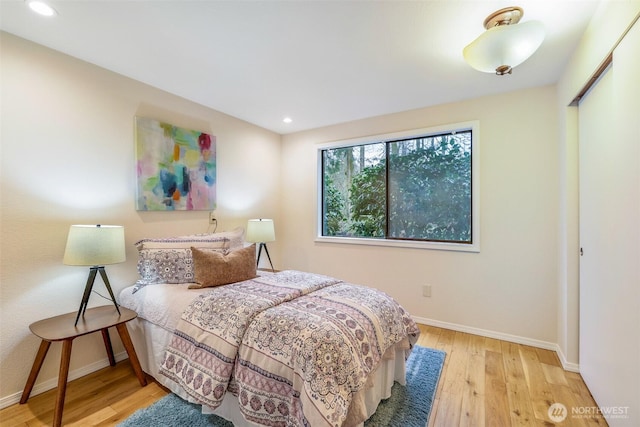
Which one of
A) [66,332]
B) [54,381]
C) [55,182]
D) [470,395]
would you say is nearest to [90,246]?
[66,332]

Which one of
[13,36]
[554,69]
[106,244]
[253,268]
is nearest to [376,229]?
[253,268]

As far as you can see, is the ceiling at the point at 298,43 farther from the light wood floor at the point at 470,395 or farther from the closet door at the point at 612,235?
the light wood floor at the point at 470,395

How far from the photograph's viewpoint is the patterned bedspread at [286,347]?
1.33m

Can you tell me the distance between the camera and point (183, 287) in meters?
2.24

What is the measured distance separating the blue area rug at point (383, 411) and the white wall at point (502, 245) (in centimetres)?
115

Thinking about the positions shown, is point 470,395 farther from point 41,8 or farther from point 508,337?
point 41,8

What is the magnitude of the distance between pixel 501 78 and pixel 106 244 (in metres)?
3.44

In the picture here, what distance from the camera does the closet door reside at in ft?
4.38

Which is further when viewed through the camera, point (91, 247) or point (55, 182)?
point (55, 182)

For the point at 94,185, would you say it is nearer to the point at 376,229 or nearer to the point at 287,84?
the point at 287,84

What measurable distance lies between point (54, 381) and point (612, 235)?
3.84 metres

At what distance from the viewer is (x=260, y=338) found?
1552mm

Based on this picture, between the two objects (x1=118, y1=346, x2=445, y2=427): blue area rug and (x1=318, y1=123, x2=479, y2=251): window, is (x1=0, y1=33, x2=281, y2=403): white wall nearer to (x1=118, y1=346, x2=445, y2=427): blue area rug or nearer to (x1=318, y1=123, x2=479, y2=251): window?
(x1=118, y1=346, x2=445, y2=427): blue area rug

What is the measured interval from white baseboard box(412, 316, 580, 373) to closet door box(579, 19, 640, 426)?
203mm
